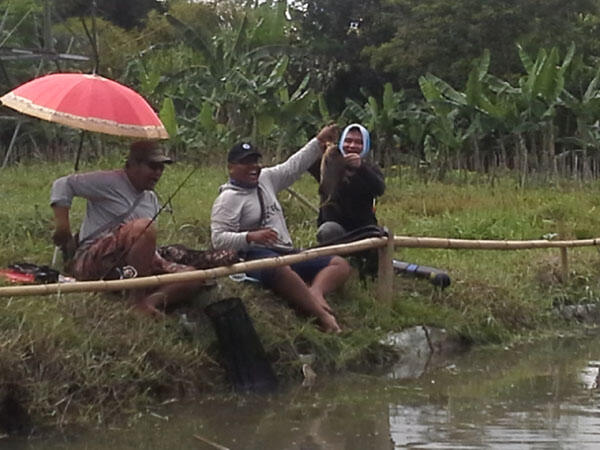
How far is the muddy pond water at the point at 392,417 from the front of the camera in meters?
5.22

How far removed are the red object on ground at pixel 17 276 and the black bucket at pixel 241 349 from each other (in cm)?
110

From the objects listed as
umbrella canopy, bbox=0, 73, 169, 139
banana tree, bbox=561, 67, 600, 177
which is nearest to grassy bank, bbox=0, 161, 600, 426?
umbrella canopy, bbox=0, 73, 169, 139

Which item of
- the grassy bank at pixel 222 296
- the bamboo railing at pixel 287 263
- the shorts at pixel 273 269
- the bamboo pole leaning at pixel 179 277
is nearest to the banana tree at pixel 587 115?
the grassy bank at pixel 222 296

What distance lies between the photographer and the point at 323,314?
7031 mm

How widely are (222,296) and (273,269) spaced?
410 mm

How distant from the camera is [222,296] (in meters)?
6.68

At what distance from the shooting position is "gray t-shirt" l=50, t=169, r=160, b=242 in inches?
251

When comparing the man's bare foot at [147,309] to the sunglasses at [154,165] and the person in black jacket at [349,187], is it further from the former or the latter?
the person in black jacket at [349,187]

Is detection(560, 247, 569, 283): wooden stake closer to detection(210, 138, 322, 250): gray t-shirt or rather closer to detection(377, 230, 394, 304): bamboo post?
detection(377, 230, 394, 304): bamboo post

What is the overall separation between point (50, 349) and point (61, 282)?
59cm

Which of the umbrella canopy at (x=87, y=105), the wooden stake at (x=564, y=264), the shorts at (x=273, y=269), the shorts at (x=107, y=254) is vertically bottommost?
the wooden stake at (x=564, y=264)

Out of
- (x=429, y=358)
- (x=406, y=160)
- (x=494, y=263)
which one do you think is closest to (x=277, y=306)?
(x=429, y=358)

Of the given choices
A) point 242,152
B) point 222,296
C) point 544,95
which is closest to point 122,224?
point 222,296

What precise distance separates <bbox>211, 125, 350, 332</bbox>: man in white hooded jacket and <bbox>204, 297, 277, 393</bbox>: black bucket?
2.19ft
